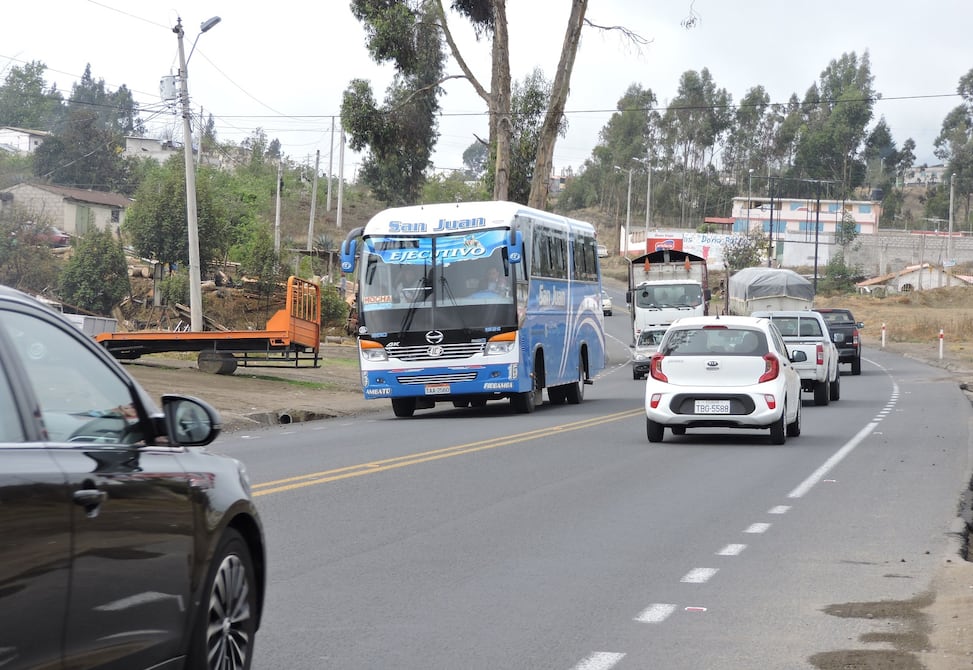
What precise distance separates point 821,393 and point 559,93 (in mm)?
16589

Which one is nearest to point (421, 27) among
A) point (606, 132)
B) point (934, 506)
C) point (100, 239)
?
point (100, 239)

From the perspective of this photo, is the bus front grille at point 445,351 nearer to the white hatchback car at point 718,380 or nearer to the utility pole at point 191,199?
the white hatchback car at point 718,380

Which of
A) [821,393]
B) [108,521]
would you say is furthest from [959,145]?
[108,521]

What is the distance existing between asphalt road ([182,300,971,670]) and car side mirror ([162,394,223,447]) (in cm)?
172

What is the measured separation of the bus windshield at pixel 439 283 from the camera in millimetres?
23625

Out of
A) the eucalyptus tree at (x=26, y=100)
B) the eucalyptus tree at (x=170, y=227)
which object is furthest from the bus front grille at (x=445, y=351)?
the eucalyptus tree at (x=26, y=100)

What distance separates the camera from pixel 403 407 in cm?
2456

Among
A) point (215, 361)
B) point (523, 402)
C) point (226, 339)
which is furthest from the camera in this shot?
point (215, 361)

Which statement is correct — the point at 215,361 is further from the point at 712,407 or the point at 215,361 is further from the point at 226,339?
the point at 712,407

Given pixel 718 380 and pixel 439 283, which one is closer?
pixel 718 380

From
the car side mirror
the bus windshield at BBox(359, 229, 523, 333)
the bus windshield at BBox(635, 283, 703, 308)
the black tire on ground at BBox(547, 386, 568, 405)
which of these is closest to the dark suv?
the bus windshield at BBox(635, 283, 703, 308)

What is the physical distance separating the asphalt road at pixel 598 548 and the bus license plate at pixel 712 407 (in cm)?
51

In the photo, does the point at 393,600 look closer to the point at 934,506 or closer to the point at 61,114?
the point at 934,506

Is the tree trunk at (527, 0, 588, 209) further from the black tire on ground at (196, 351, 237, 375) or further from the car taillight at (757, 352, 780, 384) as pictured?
the car taillight at (757, 352, 780, 384)
